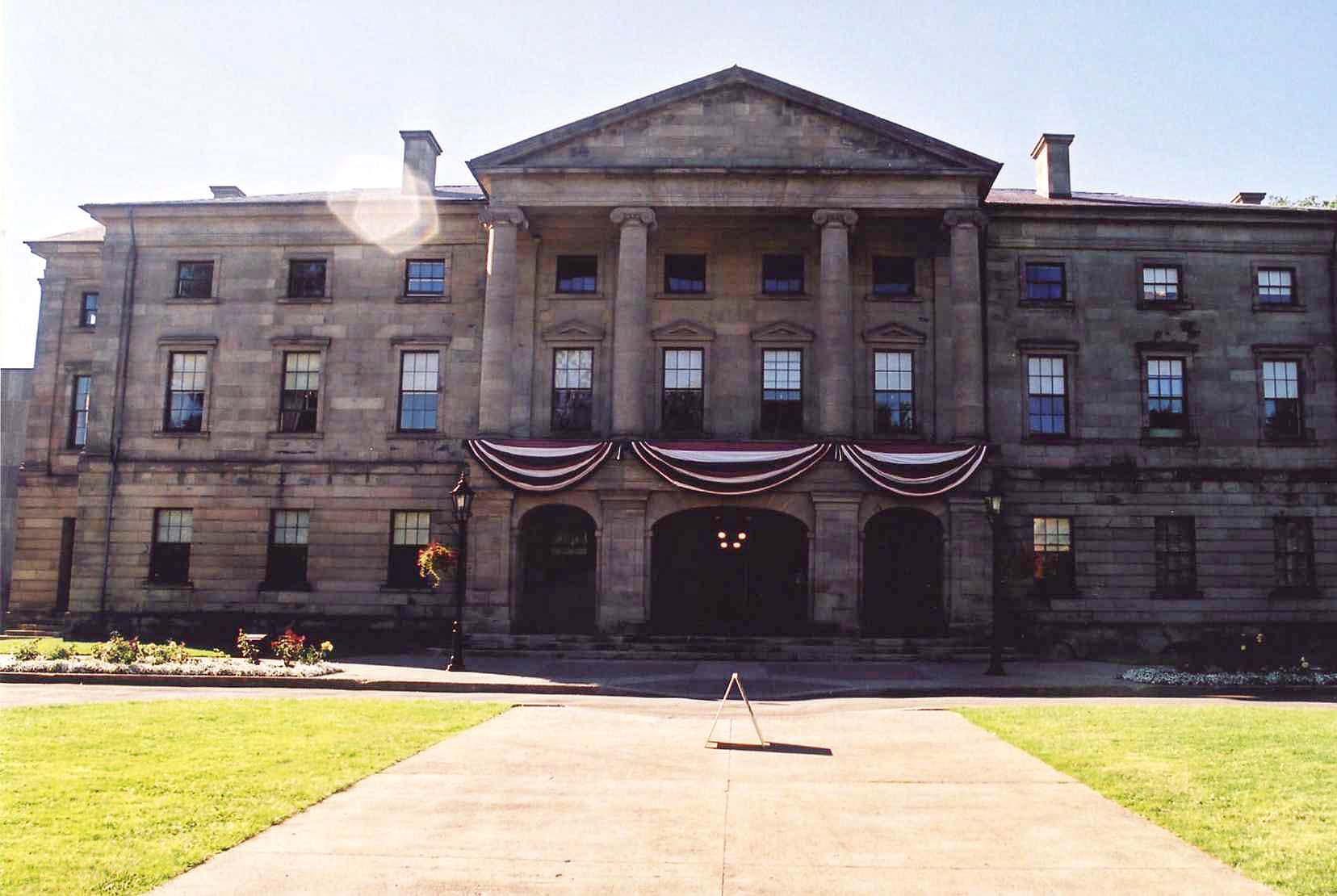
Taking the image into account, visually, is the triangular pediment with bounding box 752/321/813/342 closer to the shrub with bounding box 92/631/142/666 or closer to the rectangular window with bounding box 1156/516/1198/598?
the rectangular window with bounding box 1156/516/1198/598

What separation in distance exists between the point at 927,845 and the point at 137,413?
3157cm

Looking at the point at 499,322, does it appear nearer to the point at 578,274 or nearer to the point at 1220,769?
the point at 578,274

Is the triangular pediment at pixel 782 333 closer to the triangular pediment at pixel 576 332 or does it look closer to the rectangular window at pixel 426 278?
the triangular pediment at pixel 576 332

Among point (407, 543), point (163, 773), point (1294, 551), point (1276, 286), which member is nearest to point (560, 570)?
point (407, 543)

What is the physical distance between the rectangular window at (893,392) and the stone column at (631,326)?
7.33 metres

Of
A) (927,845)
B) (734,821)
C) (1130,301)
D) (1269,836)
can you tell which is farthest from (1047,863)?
(1130,301)

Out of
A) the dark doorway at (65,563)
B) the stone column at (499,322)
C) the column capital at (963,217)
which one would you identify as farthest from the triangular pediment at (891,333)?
the dark doorway at (65,563)

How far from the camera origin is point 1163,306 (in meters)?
32.3

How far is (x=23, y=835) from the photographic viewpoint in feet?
26.2

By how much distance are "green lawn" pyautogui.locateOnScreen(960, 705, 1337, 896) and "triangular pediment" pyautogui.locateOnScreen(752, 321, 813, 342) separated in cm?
1593

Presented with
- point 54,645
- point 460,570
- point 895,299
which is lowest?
point 54,645

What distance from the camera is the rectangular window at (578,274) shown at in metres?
32.3

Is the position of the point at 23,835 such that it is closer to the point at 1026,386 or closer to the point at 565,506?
the point at 565,506

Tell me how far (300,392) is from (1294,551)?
104 ft
